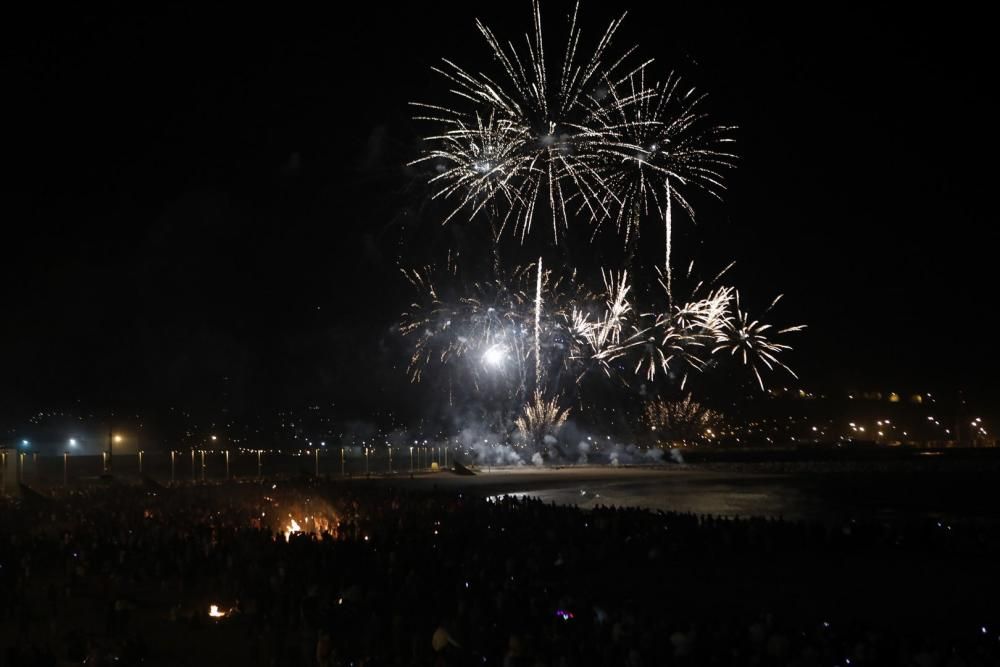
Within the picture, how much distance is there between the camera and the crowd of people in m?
7.30

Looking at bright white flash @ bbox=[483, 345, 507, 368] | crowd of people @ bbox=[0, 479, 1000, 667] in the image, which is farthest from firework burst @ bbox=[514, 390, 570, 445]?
crowd of people @ bbox=[0, 479, 1000, 667]

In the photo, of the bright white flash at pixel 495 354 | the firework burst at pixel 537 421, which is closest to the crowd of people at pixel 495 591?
the bright white flash at pixel 495 354

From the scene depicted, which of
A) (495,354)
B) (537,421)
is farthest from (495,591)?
(537,421)

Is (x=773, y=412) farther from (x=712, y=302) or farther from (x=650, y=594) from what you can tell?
(x=650, y=594)

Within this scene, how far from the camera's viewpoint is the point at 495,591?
30.8 feet

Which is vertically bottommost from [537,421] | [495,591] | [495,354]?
[495,591]

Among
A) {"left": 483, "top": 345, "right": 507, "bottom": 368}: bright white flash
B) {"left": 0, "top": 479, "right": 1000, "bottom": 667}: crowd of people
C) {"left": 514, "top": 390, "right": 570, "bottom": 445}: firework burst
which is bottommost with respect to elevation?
{"left": 0, "top": 479, "right": 1000, "bottom": 667}: crowd of people

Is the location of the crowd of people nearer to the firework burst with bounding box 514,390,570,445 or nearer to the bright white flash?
the bright white flash

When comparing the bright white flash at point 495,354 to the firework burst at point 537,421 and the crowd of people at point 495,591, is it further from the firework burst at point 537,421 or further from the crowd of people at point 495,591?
the crowd of people at point 495,591

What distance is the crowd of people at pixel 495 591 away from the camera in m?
7.30

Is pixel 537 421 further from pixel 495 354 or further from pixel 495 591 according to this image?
pixel 495 591

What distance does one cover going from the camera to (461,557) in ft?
41.2

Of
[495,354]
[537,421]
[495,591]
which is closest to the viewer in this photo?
[495,591]

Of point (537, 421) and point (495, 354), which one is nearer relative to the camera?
point (495, 354)
